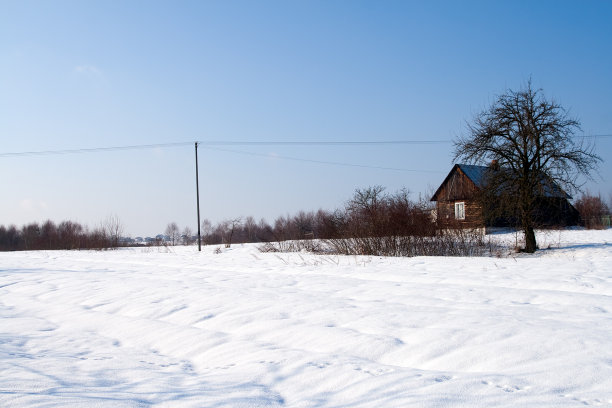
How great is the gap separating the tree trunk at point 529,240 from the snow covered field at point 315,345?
40.0ft

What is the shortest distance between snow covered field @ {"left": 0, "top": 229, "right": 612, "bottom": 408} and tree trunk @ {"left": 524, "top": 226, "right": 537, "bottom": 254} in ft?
40.0

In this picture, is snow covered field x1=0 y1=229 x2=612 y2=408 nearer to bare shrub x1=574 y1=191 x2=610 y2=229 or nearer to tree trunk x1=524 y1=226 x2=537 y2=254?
tree trunk x1=524 y1=226 x2=537 y2=254

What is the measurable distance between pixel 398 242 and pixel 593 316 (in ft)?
45.7

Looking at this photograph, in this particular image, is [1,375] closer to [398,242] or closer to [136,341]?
[136,341]

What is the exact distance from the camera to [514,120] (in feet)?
68.4

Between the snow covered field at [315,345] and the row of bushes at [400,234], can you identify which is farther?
the row of bushes at [400,234]

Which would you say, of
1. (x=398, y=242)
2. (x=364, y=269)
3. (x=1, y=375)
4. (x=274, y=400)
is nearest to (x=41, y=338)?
(x=1, y=375)

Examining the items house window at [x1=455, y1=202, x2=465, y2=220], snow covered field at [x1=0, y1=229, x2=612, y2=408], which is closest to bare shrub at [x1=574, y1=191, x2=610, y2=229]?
house window at [x1=455, y1=202, x2=465, y2=220]

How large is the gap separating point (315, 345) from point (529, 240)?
19.5 m

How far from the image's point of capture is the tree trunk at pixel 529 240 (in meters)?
21.4

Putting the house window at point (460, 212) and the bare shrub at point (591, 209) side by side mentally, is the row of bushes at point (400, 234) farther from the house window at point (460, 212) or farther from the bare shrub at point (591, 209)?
Result: the bare shrub at point (591, 209)

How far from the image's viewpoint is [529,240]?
2166 cm

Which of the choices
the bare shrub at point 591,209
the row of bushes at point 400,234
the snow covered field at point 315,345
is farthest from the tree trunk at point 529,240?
the bare shrub at point 591,209

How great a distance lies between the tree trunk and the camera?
21.4m
